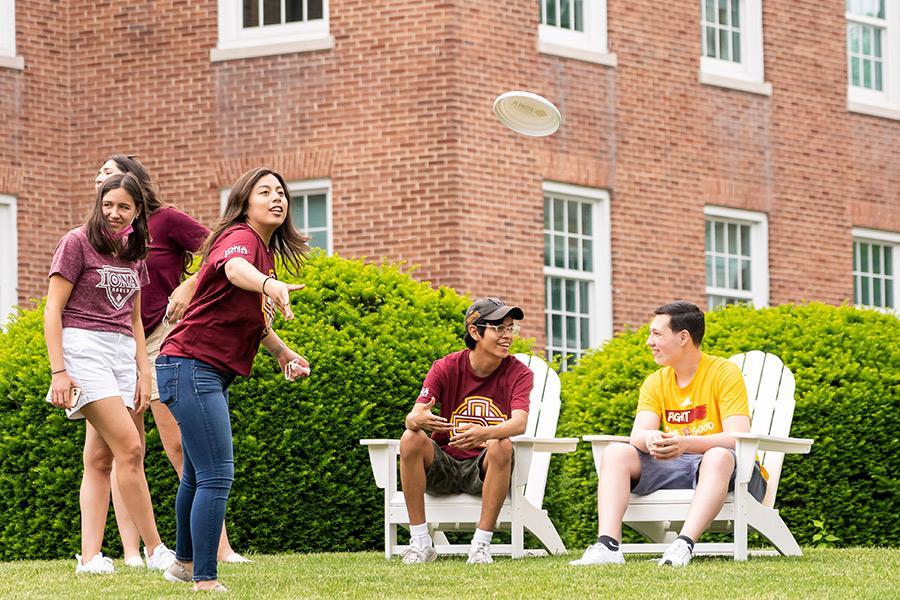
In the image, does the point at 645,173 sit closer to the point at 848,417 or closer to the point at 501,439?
the point at 848,417

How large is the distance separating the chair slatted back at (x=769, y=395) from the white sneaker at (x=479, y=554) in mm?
1675

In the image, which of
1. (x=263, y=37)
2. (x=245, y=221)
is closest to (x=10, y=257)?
(x=263, y=37)

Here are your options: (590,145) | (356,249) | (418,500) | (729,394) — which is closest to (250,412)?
(418,500)

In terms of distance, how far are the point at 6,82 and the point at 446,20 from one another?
452 centimetres

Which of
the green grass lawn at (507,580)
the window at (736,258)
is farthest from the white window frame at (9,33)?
the green grass lawn at (507,580)

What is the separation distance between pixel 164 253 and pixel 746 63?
455 inches

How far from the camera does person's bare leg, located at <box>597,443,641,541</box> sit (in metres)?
8.31

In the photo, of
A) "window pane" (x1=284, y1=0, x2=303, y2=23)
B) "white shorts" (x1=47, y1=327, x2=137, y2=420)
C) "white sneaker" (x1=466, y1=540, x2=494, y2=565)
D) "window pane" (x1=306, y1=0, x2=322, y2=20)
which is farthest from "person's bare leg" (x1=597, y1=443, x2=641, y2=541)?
"window pane" (x1=284, y1=0, x2=303, y2=23)

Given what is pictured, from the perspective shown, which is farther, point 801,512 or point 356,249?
point 356,249

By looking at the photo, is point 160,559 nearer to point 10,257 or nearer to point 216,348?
point 216,348

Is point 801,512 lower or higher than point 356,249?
lower

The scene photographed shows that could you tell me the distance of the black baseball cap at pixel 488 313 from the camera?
873 centimetres

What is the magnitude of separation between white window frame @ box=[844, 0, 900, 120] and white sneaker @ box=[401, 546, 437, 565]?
12525mm

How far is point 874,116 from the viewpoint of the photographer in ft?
65.2
